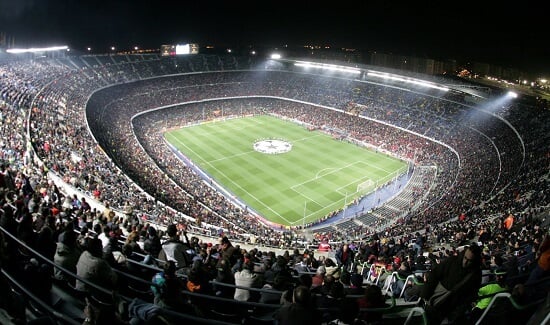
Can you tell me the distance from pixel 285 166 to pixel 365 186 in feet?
32.7

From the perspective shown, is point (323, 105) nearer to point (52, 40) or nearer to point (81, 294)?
point (52, 40)

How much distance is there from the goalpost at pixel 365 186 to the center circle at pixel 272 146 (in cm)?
1313

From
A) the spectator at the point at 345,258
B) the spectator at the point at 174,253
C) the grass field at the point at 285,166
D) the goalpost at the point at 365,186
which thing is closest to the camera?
the spectator at the point at 174,253

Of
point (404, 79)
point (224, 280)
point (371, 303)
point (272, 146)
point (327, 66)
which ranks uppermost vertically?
point (327, 66)

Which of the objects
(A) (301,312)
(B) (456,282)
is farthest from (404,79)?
(A) (301,312)

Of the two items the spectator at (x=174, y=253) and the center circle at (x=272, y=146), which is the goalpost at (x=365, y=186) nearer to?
the center circle at (x=272, y=146)

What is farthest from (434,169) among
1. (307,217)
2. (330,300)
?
(330,300)

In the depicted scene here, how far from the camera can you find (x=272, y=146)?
2032 inches

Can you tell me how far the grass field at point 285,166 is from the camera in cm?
3672

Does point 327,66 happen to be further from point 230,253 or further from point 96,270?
point 96,270

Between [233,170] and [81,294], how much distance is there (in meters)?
38.0

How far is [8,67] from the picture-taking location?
44.2 m

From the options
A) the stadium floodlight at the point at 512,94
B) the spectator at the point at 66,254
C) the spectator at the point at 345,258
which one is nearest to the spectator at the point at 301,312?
the spectator at the point at 66,254

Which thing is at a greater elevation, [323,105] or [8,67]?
[8,67]
